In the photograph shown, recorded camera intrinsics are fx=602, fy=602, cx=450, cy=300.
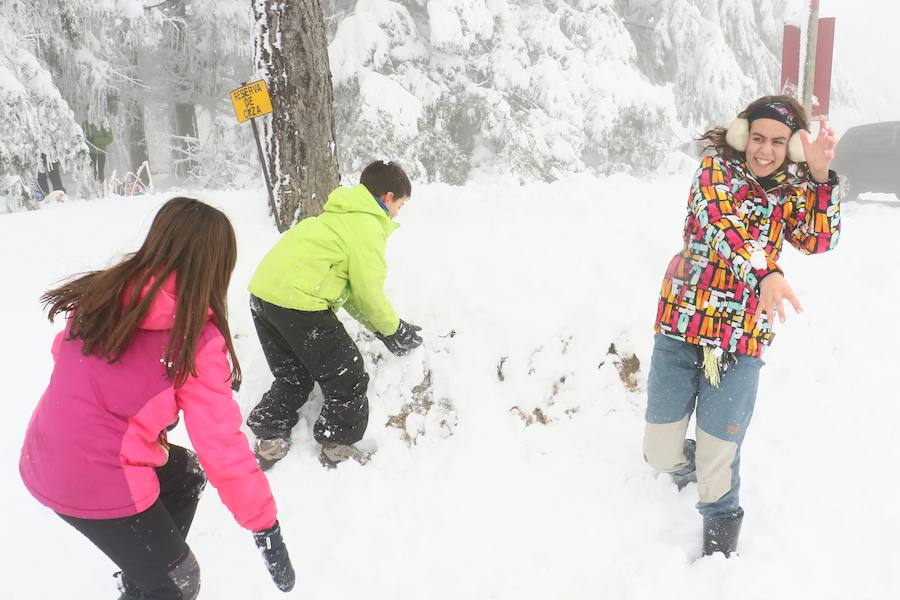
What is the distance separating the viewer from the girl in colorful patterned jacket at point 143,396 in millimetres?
1806

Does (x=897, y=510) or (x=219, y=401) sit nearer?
(x=219, y=401)

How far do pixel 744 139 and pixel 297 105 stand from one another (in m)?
3.58

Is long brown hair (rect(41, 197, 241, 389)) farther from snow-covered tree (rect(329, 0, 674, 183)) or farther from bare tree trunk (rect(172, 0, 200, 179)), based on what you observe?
bare tree trunk (rect(172, 0, 200, 179))

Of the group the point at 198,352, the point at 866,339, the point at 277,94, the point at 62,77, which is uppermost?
the point at 62,77

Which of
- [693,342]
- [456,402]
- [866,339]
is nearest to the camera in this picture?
[693,342]

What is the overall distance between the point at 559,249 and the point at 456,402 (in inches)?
61.4

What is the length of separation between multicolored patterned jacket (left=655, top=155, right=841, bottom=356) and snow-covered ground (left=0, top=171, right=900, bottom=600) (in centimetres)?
106

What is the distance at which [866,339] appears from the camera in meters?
4.24

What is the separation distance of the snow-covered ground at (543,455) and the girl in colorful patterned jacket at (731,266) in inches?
19.1

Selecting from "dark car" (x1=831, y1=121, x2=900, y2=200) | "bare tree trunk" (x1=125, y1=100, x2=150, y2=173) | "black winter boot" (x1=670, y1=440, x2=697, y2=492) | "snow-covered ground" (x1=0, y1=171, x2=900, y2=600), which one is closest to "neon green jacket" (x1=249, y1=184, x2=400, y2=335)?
"snow-covered ground" (x1=0, y1=171, x2=900, y2=600)

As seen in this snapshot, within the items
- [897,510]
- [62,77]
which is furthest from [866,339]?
[62,77]

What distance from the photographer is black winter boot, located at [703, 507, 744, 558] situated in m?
2.76

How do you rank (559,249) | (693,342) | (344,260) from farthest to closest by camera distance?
1. (559,249)
2. (344,260)
3. (693,342)

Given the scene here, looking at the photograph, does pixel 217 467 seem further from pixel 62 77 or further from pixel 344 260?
pixel 62 77
